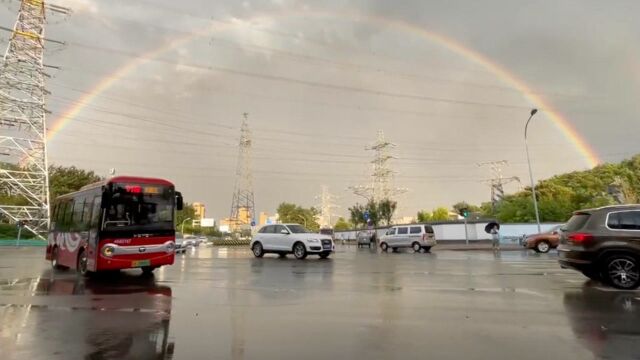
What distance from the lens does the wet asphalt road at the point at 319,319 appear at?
19.0ft

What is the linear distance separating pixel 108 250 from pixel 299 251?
11.2 metres

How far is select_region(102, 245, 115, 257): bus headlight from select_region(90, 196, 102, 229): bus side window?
0.69 m

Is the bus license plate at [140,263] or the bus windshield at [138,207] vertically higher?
the bus windshield at [138,207]

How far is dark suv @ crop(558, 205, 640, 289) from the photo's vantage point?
11367 mm

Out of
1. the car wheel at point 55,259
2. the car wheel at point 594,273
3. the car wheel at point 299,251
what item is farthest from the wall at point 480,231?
the car wheel at point 55,259

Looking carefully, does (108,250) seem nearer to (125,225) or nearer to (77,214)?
(125,225)

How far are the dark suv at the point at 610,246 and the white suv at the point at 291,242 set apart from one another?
12.9m

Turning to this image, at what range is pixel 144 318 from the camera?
7.86m

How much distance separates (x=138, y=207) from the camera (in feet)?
46.9

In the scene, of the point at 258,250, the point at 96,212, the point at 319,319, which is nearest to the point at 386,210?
the point at 258,250

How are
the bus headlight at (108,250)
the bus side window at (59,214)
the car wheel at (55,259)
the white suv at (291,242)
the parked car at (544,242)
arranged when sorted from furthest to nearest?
the parked car at (544,242)
the white suv at (291,242)
the car wheel at (55,259)
the bus side window at (59,214)
the bus headlight at (108,250)

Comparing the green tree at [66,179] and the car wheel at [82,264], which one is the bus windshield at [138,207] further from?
the green tree at [66,179]

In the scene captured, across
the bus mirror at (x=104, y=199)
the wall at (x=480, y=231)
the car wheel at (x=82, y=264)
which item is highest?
the wall at (x=480, y=231)

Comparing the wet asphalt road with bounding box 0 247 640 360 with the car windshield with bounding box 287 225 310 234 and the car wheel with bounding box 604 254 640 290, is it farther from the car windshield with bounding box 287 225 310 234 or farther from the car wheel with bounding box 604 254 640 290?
the car windshield with bounding box 287 225 310 234
